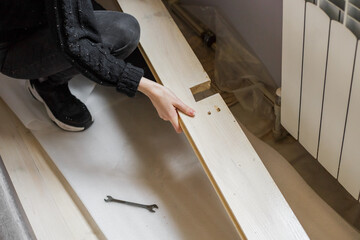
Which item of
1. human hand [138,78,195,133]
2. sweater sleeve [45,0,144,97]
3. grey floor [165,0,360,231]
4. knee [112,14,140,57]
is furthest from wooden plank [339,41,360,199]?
knee [112,14,140,57]

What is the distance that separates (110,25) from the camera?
130 centimetres

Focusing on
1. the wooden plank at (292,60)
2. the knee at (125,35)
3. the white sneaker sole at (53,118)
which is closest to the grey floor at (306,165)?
the wooden plank at (292,60)

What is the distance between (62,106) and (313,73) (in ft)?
2.60

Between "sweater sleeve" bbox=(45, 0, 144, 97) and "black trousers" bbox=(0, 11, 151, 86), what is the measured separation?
123mm

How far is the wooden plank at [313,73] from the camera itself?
0.94 metres

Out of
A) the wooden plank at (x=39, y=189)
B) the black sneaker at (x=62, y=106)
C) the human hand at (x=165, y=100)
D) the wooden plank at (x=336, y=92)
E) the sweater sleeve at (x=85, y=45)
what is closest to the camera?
the wooden plank at (x=336, y=92)

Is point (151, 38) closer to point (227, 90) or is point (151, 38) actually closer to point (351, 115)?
point (227, 90)

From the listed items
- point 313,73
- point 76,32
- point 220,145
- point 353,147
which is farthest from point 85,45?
point 353,147

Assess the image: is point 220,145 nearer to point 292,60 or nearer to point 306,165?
point 292,60

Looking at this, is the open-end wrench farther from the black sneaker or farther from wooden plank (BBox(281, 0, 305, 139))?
wooden plank (BBox(281, 0, 305, 139))

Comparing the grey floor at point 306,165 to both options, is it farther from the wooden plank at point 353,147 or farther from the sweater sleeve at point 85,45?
the sweater sleeve at point 85,45

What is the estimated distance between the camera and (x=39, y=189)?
1357 mm

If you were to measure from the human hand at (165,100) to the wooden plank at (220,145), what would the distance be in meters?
0.02

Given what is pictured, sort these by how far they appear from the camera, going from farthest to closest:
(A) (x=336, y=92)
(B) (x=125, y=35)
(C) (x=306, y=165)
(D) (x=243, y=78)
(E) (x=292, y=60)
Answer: (D) (x=243, y=78) < (C) (x=306, y=165) < (B) (x=125, y=35) < (E) (x=292, y=60) < (A) (x=336, y=92)
